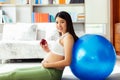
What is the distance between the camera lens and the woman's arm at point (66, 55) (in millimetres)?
2439

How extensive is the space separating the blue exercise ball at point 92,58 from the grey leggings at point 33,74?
229 millimetres

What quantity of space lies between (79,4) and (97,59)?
3767 mm

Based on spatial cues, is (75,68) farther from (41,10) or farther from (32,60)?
(41,10)

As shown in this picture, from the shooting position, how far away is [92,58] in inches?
97.5

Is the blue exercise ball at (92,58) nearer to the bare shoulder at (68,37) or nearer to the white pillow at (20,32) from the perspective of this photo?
the bare shoulder at (68,37)

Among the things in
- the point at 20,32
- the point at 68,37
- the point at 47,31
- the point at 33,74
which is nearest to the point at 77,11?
the point at 47,31

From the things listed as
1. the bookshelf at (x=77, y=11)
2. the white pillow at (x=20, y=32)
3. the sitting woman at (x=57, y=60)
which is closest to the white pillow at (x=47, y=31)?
the white pillow at (x=20, y=32)

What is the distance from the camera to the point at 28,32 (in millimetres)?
5234

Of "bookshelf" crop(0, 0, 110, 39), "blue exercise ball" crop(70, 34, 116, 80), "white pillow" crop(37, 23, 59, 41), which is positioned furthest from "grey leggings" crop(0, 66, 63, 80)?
"bookshelf" crop(0, 0, 110, 39)

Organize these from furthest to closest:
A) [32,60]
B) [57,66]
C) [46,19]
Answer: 1. [46,19]
2. [32,60]
3. [57,66]

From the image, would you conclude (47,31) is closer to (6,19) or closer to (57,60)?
(6,19)

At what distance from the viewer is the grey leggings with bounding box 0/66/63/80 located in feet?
7.68

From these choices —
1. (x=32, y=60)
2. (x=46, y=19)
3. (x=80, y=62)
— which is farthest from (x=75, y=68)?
(x=46, y=19)

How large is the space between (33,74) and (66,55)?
35 cm
